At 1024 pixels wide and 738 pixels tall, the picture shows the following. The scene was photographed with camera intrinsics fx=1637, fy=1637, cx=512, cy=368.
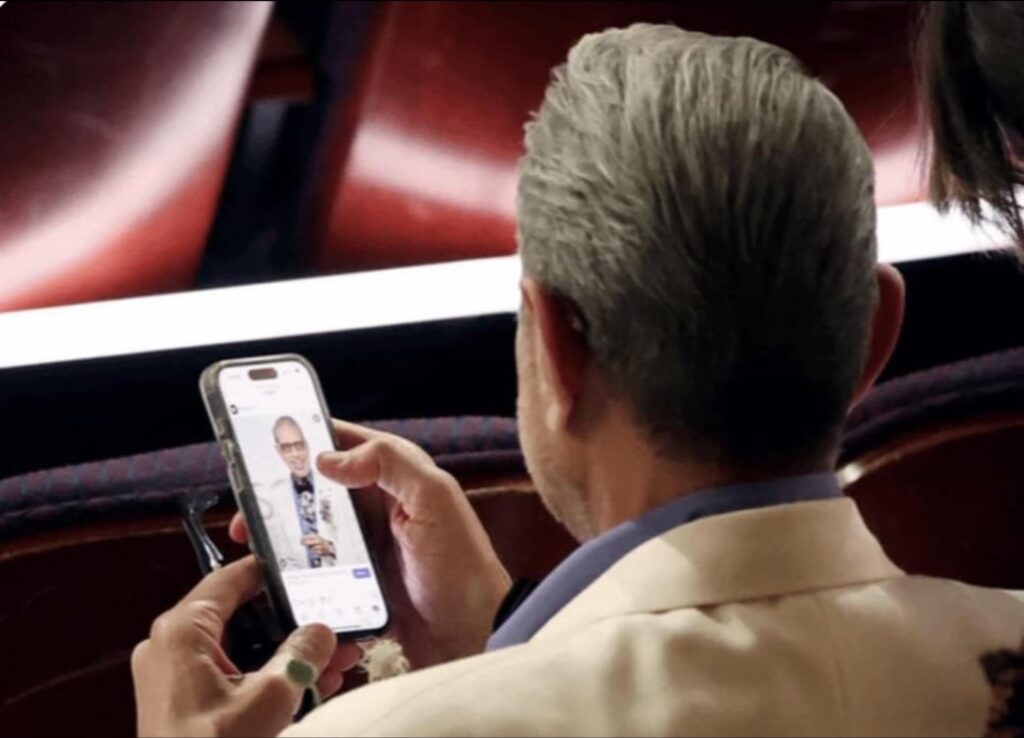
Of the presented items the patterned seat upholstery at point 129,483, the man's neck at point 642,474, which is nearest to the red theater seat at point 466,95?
the patterned seat upholstery at point 129,483

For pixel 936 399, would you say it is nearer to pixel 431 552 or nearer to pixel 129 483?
pixel 431 552

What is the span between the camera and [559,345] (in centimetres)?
70

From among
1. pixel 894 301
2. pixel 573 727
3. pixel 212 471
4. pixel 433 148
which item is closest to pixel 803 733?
pixel 573 727

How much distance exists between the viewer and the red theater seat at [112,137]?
3.34 ft

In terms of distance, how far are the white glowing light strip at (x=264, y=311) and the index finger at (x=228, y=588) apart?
0.78 feet

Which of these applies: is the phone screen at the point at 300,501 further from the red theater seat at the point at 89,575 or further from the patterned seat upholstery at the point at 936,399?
the patterned seat upholstery at the point at 936,399

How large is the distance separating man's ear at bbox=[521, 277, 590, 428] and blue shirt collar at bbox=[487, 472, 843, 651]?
0.06m

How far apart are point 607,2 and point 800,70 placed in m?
0.53

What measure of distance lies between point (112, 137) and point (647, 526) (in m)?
0.52

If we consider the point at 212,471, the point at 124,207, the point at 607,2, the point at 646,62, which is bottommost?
the point at 212,471

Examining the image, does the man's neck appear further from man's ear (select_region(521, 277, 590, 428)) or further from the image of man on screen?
the image of man on screen

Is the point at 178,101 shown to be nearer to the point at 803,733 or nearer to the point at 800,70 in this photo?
the point at 800,70

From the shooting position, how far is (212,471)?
1.08 m

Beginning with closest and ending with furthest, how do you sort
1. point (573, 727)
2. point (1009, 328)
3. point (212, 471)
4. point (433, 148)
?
point (573, 727) < point (212, 471) < point (433, 148) < point (1009, 328)
